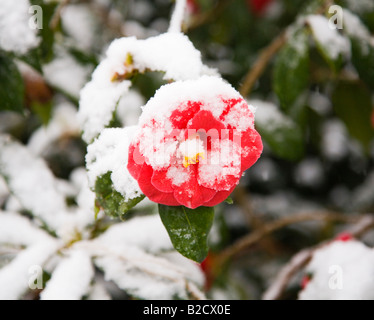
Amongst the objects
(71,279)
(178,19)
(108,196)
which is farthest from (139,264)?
(178,19)

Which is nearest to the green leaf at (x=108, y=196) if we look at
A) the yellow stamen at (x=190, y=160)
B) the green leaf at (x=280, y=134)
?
the yellow stamen at (x=190, y=160)

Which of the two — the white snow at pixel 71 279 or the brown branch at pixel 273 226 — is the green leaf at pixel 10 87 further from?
the brown branch at pixel 273 226

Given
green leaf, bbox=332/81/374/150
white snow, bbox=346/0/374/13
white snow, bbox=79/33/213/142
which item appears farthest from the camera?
green leaf, bbox=332/81/374/150

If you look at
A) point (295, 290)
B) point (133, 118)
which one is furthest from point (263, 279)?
point (133, 118)

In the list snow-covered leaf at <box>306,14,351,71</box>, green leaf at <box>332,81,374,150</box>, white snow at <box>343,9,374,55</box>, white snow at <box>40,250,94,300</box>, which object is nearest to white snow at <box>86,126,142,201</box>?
white snow at <box>40,250,94,300</box>

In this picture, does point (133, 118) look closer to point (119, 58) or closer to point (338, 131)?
point (119, 58)

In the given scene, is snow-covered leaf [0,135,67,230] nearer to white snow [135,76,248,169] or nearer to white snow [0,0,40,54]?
white snow [0,0,40,54]
